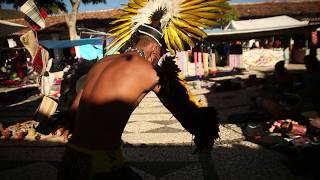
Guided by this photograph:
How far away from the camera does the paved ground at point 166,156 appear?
15.2ft

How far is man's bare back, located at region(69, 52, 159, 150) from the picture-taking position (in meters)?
2.04

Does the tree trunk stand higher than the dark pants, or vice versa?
the tree trunk

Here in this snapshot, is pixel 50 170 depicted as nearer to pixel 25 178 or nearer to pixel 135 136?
pixel 25 178

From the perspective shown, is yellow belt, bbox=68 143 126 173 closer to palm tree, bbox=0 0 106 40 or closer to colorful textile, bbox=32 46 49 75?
colorful textile, bbox=32 46 49 75

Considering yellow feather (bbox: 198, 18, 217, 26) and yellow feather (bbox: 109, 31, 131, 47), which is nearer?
yellow feather (bbox: 198, 18, 217, 26)

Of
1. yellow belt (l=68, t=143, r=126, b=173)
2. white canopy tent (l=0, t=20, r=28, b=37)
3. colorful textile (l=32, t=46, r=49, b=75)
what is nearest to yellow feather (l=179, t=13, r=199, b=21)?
yellow belt (l=68, t=143, r=126, b=173)

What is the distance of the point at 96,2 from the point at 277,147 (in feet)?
72.8

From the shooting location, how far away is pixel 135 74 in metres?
2.04

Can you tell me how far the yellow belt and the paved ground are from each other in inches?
97.4

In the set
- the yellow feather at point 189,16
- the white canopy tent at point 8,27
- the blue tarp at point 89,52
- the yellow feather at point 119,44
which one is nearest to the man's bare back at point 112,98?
the yellow feather at point 189,16

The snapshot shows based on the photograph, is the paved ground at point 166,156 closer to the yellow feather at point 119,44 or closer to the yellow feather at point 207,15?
→ the yellow feather at point 119,44

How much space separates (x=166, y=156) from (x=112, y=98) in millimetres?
3520

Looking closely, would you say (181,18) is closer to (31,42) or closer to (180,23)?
(180,23)

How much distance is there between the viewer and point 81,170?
2.11 metres
